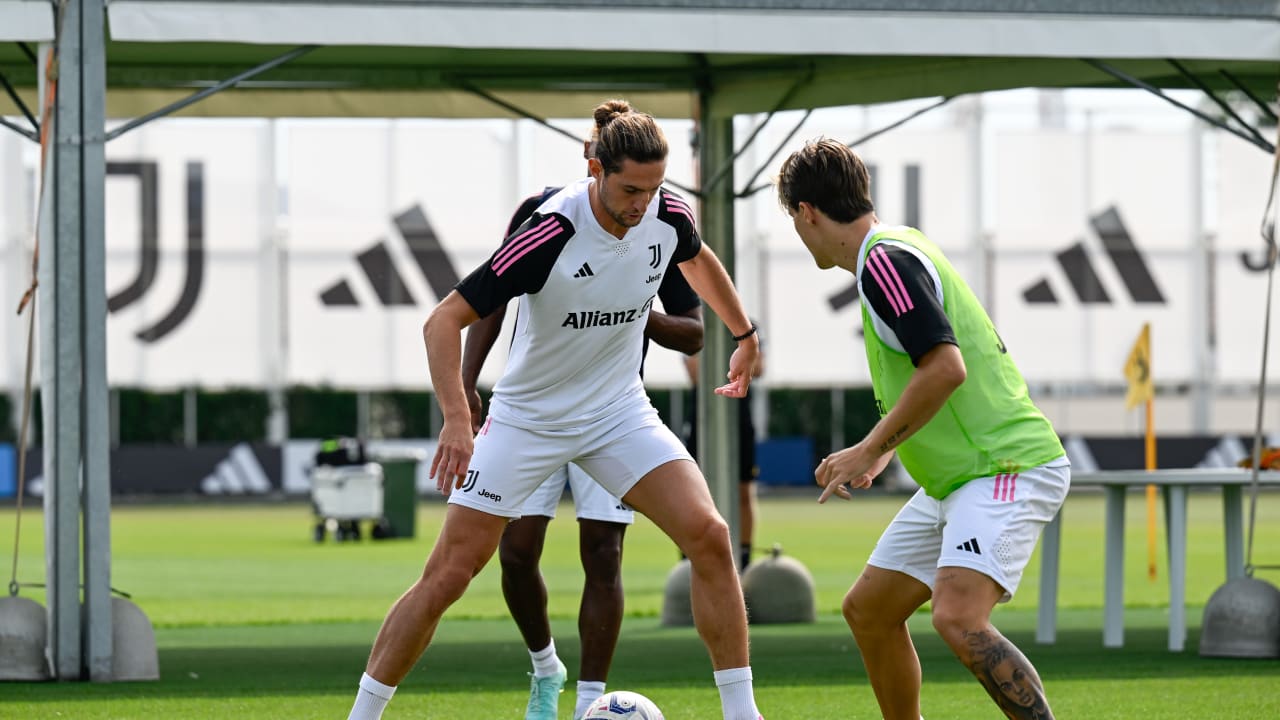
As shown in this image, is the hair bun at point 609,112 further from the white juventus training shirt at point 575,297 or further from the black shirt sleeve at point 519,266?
the black shirt sleeve at point 519,266

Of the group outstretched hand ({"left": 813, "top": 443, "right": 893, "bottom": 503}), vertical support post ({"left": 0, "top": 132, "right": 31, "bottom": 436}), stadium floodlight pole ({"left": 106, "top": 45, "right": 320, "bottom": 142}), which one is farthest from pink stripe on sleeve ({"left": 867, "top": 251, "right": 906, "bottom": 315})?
vertical support post ({"left": 0, "top": 132, "right": 31, "bottom": 436})

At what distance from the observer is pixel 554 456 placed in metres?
6.34

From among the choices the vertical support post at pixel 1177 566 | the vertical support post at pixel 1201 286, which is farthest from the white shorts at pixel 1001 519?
the vertical support post at pixel 1201 286

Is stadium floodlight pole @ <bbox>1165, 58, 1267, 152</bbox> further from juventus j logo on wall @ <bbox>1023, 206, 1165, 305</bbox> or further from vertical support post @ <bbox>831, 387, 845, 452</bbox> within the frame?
vertical support post @ <bbox>831, 387, 845, 452</bbox>

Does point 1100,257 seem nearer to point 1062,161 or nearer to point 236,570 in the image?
point 1062,161

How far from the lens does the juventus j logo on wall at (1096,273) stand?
1200 inches

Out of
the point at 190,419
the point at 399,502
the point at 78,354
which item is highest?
the point at 78,354

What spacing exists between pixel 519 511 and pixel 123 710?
2.55 metres

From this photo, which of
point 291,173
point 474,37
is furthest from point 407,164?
point 474,37

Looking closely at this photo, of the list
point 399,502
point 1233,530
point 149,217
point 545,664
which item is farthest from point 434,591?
point 399,502

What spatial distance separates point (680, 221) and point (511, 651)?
5144 millimetres

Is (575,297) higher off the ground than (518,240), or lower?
lower

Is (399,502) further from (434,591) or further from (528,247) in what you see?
(528,247)

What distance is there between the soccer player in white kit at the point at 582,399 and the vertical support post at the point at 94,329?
3097 millimetres
